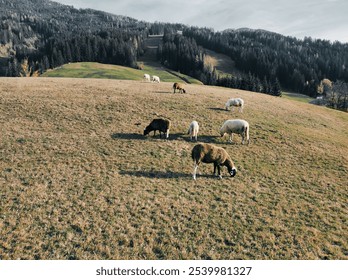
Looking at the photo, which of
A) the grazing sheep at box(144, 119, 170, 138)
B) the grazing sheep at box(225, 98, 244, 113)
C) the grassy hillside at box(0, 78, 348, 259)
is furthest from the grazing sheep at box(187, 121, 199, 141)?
the grazing sheep at box(225, 98, 244, 113)

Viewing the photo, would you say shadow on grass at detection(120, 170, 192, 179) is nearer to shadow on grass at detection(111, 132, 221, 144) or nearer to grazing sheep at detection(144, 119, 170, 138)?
shadow on grass at detection(111, 132, 221, 144)

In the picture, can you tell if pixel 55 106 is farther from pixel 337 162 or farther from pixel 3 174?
pixel 337 162

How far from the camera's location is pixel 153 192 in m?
15.3

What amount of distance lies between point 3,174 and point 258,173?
18278 mm

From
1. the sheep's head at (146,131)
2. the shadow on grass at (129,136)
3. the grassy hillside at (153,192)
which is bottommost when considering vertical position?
the grassy hillside at (153,192)

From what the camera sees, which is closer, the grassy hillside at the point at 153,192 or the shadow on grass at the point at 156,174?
the grassy hillside at the point at 153,192

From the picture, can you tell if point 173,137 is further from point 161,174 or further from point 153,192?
point 153,192

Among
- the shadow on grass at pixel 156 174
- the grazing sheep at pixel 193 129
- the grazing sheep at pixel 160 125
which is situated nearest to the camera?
the shadow on grass at pixel 156 174

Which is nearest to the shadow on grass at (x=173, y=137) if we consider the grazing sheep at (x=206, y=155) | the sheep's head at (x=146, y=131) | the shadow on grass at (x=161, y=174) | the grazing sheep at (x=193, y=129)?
the sheep's head at (x=146, y=131)

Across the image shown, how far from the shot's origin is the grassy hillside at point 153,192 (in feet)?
36.3

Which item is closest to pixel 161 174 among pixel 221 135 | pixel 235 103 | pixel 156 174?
pixel 156 174

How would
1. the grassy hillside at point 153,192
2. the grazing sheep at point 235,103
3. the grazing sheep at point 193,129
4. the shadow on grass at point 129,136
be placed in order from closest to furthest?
the grassy hillside at point 153,192
the shadow on grass at point 129,136
the grazing sheep at point 193,129
the grazing sheep at point 235,103

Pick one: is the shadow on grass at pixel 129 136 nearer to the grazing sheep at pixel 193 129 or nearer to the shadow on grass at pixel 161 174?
the grazing sheep at pixel 193 129

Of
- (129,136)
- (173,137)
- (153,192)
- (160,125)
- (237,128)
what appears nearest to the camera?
(153,192)
